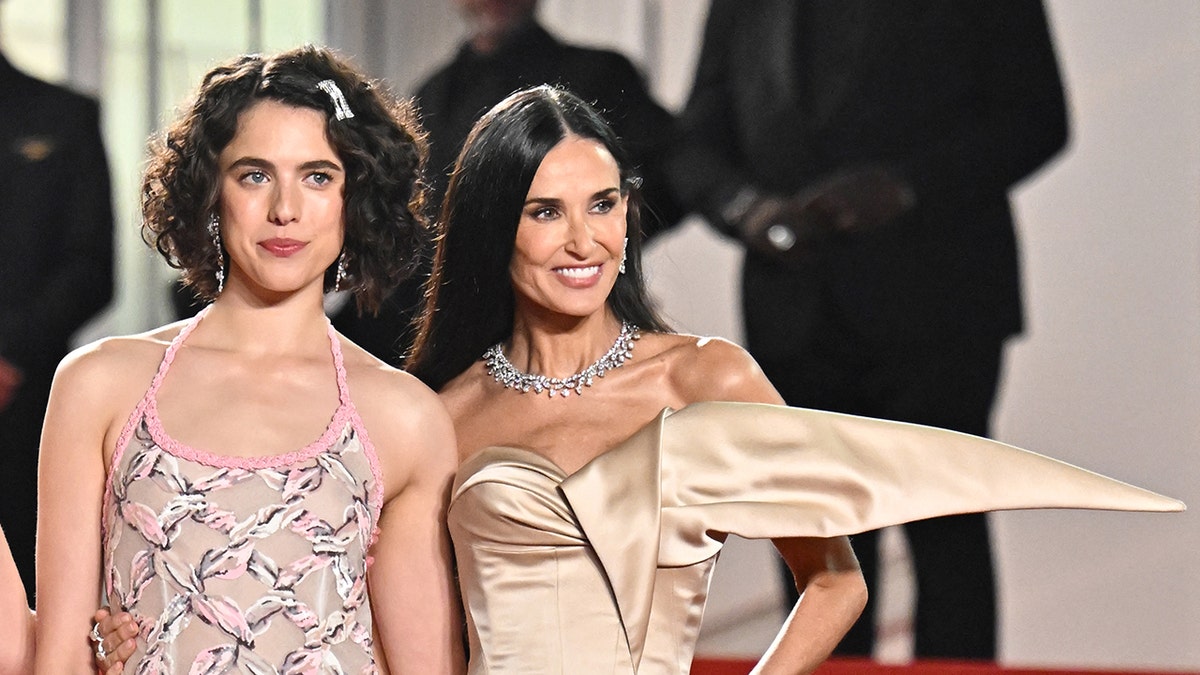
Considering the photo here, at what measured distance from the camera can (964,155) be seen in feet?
15.3

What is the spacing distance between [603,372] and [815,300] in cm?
256

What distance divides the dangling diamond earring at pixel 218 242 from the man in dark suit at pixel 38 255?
9.59ft

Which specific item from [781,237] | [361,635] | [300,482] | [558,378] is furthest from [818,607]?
[781,237]

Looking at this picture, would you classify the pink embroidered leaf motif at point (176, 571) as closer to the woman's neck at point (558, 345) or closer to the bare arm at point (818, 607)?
the woman's neck at point (558, 345)

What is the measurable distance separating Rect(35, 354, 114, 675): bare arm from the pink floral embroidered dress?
27 millimetres

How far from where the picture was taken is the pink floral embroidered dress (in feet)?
5.92

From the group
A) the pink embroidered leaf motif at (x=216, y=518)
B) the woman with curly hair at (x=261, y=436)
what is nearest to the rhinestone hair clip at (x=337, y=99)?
the woman with curly hair at (x=261, y=436)

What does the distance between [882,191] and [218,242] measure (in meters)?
3.07

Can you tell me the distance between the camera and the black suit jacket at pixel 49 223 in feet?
15.3

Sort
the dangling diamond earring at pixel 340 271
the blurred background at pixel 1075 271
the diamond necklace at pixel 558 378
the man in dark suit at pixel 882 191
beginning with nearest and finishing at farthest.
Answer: the dangling diamond earring at pixel 340 271
the diamond necklace at pixel 558 378
the man in dark suit at pixel 882 191
the blurred background at pixel 1075 271

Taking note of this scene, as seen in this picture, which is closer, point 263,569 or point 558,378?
point 263,569

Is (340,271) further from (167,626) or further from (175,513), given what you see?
(167,626)

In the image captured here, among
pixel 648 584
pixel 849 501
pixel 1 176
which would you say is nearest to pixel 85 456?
pixel 648 584

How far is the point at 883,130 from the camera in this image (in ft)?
15.4
